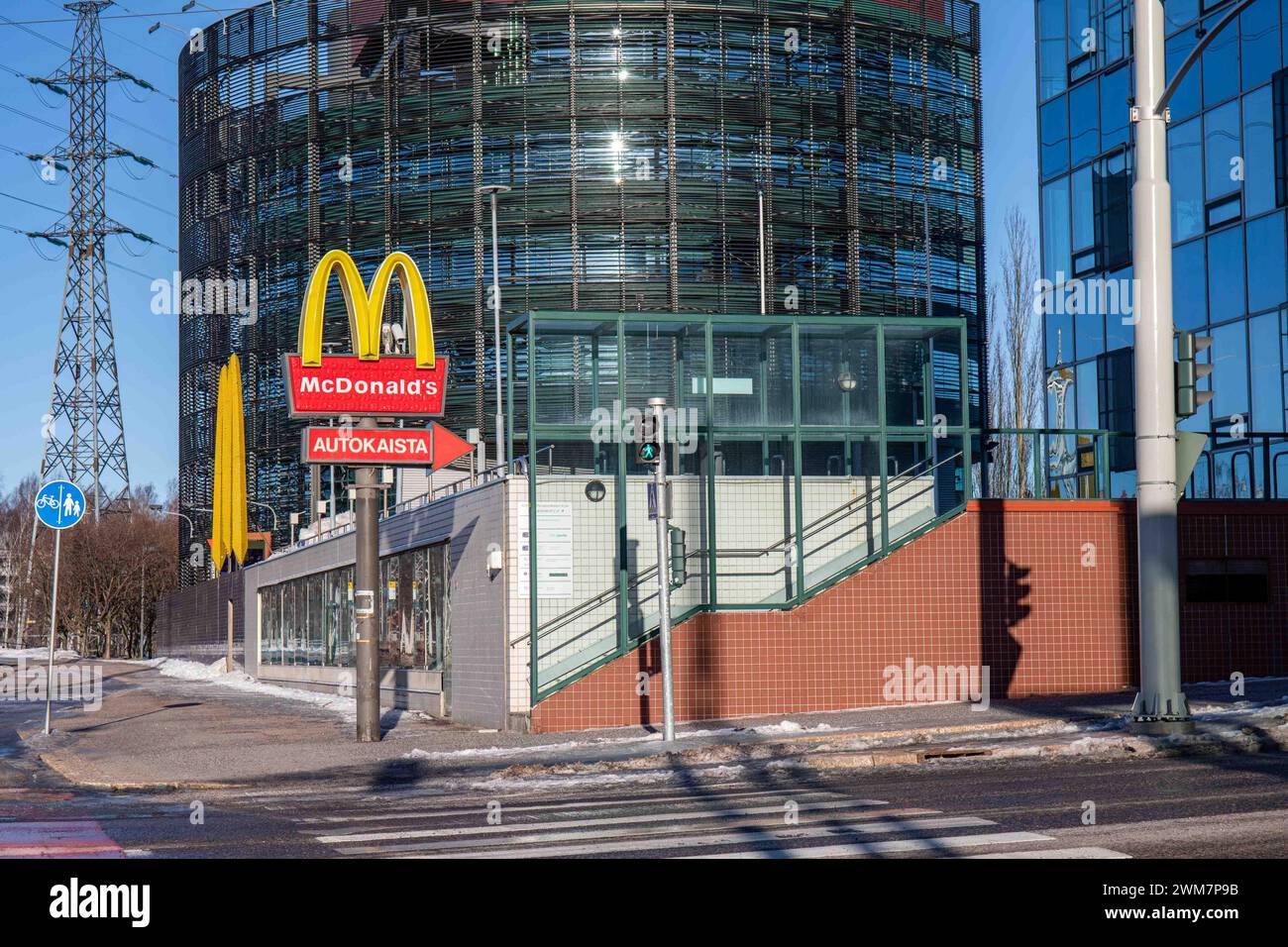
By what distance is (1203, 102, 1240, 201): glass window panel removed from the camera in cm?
3118

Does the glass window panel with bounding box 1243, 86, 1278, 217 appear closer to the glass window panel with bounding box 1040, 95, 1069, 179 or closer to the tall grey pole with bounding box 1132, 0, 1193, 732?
the glass window panel with bounding box 1040, 95, 1069, 179

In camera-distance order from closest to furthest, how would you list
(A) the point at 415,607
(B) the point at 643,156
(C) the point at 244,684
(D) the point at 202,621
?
(A) the point at 415,607
(C) the point at 244,684
(B) the point at 643,156
(D) the point at 202,621

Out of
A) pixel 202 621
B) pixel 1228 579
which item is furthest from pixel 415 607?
pixel 202 621

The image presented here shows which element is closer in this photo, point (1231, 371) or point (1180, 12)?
point (1231, 371)

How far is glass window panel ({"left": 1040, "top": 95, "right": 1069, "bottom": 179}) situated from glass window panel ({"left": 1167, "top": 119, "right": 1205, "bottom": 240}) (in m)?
3.64

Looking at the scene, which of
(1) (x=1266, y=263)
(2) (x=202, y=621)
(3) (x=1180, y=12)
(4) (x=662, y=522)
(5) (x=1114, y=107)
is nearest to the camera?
(4) (x=662, y=522)

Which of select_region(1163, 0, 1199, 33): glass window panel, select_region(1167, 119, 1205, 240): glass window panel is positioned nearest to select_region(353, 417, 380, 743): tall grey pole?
select_region(1167, 119, 1205, 240): glass window panel

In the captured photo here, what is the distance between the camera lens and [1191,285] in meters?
32.2

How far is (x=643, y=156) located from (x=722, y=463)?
34979 millimetres

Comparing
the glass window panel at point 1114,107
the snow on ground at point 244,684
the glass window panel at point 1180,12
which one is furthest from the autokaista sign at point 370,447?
the glass window panel at point 1180,12

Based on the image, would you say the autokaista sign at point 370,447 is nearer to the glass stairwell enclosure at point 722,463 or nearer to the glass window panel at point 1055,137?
the glass stairwell enclosure at point 722,463

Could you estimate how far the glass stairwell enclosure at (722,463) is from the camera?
22.8 meters

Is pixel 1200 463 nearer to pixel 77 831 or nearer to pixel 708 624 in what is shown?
pixel 708 624

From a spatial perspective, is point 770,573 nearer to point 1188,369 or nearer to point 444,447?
point 444,447
